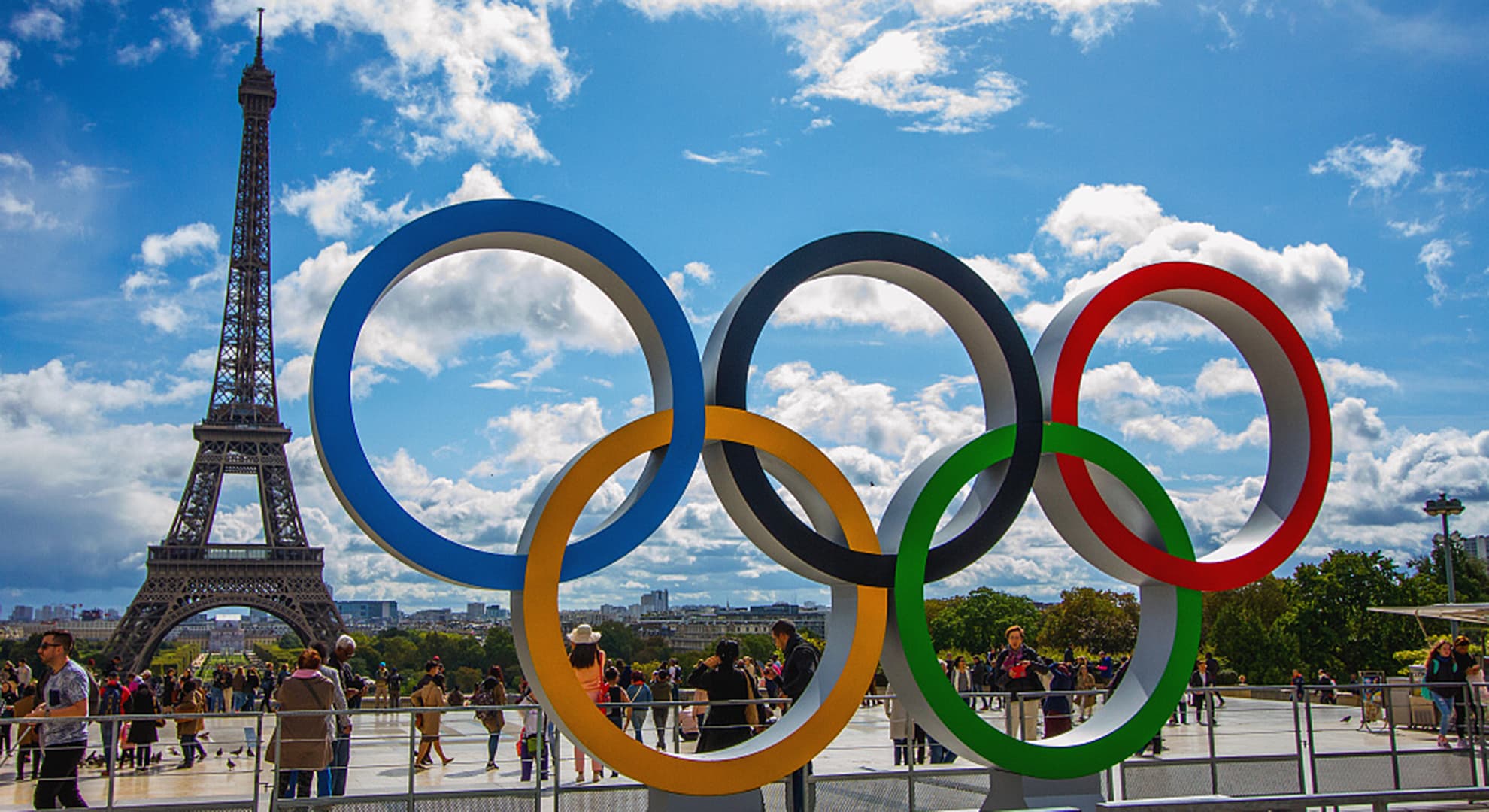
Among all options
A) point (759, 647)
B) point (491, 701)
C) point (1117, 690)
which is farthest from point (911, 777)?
point (759, 647)

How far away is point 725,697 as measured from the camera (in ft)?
34.1

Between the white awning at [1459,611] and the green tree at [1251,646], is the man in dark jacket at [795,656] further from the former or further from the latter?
the green tree at [1251,646]

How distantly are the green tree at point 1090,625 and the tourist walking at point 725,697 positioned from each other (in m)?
50.5

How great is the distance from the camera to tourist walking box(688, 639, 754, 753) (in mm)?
10281

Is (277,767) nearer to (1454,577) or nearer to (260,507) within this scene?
(260,507)

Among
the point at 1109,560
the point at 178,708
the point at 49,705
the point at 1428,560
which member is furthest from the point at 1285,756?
the point at 1428,560

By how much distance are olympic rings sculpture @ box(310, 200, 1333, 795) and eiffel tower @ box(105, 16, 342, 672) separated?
49.1 meters

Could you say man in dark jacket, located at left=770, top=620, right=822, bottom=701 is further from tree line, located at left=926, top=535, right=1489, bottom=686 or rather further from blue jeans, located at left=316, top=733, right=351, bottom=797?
tree line, located at left=926, top=535, right=1489, bottom=686

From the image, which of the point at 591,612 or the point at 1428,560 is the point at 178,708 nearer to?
the point at 1428,560

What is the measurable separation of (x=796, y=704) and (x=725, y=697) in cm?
103

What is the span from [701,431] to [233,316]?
184 ft

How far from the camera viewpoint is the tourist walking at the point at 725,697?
33.7 ft

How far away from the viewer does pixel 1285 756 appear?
1189 cm

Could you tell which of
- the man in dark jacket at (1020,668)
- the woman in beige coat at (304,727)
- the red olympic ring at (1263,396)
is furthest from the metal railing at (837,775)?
the red olympic ring at (1263,396)
